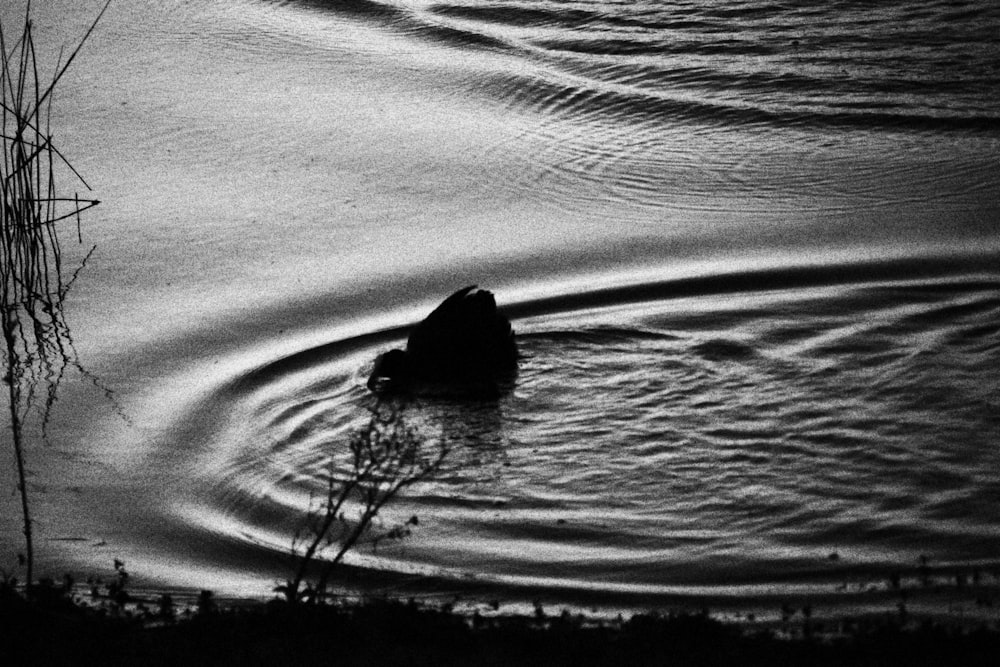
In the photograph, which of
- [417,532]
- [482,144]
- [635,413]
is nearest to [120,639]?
[417,532]

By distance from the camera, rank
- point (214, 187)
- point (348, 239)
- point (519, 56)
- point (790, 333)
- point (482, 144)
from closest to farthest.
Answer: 1. point (790, 333)
2. point (348, 239)
3. point (214, 187)
4. point (482, 144)
5. point (519, 56)

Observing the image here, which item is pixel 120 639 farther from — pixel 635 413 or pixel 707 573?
pixel 635 413

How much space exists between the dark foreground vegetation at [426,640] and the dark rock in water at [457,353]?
2301mm

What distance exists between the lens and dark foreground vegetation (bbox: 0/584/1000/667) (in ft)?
14.5

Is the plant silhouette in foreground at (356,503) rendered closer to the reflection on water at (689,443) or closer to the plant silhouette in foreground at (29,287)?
the reflection on water at (689,443)

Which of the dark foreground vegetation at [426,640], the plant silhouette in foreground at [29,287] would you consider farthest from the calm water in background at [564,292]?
the dark foreground vegetation at [426,640]

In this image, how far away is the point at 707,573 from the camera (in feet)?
17.6

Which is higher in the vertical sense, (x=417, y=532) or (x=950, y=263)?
(x=950, y=263)

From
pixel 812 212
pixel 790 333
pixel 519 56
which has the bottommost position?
pixel 790 333

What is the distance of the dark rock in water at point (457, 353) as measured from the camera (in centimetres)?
701

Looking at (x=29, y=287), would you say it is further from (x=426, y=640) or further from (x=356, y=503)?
(x=426, y=640)

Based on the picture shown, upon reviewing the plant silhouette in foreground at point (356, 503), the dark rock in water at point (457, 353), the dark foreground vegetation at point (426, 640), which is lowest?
the dark foreground vegetation at point (426, 640)

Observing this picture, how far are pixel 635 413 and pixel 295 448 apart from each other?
155 cm

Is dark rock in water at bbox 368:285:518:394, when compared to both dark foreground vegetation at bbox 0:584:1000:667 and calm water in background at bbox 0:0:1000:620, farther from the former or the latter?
dark foreground vegetation at bbox 0:584:1000:667
